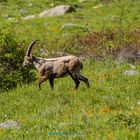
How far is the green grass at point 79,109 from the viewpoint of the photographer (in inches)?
433

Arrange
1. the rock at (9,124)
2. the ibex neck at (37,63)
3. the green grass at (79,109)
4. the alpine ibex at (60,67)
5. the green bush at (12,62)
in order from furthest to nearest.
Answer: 1. the green bush at (12,62)
2. the ibex neck at (37,63)
3. the alpine ibex at (60,67)
4. the rock at (9,124)
5. the green grass at (79,109)

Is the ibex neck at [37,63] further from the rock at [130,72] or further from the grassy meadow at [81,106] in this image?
the rock at [130,72]

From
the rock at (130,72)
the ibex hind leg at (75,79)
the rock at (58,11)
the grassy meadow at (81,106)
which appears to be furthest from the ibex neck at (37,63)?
the rock at (58,11)

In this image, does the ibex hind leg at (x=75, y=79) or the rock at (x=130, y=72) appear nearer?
the ibex hind leg at (x=75, y=79)

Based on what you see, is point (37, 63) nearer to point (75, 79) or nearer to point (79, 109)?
point (75, 79)

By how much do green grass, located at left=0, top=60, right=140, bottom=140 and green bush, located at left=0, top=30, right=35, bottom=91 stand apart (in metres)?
0.80

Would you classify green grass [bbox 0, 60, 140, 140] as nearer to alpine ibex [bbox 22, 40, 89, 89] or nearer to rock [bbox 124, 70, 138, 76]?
→ rock [bbox 124, 70, 138, 76]

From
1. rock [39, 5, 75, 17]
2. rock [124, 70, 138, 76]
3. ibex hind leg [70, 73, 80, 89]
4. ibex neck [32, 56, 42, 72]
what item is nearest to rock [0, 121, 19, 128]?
ibex hind leg [70, 73, 80, 89]

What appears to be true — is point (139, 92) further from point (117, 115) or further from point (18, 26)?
point (18, 26)

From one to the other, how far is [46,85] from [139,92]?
3.80 m

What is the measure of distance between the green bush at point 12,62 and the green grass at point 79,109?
802 mm

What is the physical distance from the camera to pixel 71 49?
25031 millimetres

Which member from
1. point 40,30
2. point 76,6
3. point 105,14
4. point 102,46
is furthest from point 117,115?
point 76,6

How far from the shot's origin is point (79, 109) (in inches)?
531
